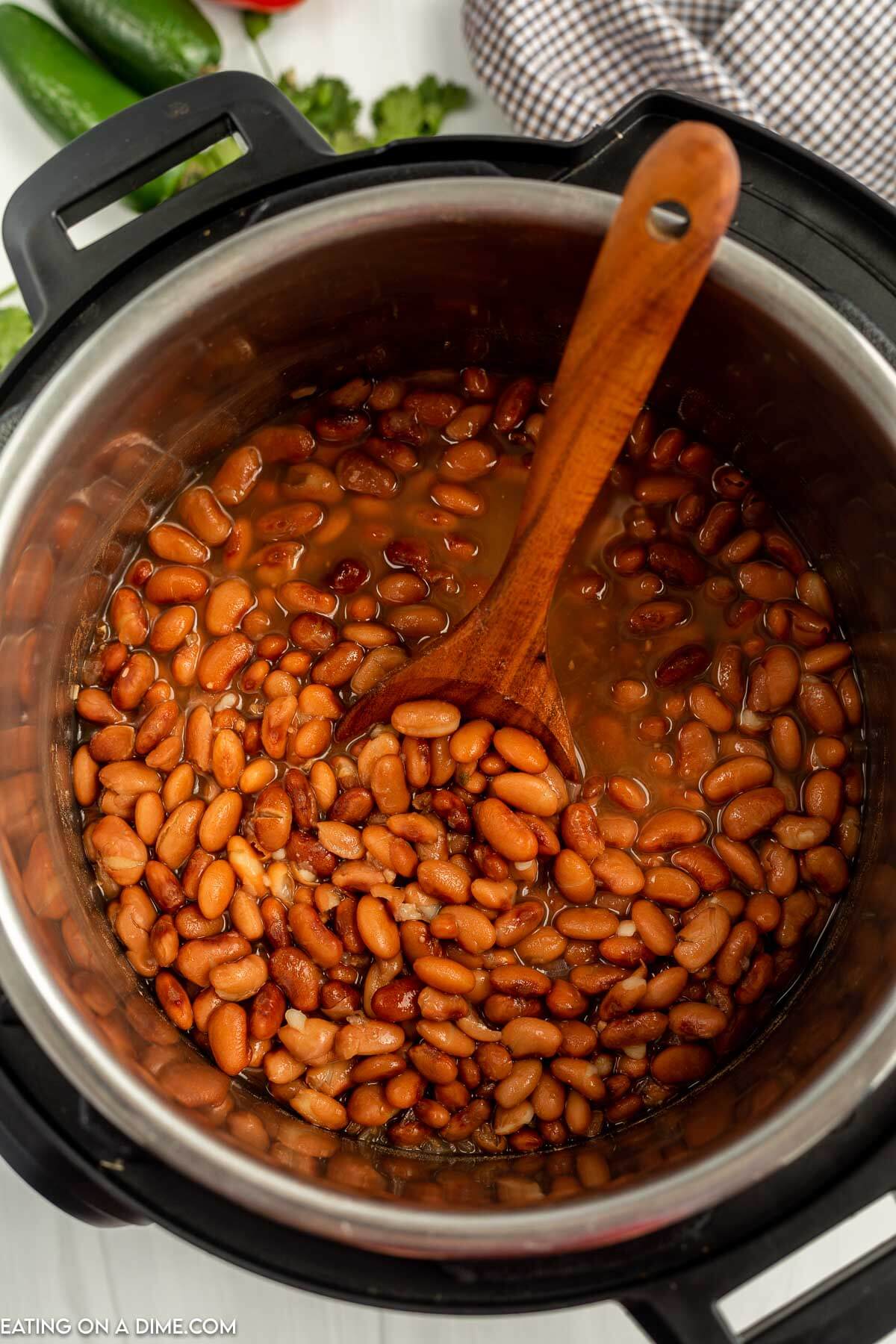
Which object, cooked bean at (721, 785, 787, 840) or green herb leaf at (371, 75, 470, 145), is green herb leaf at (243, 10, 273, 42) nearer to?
green herb leaf at (371, 75, 470, 145)

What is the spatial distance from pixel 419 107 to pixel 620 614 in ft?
1.95

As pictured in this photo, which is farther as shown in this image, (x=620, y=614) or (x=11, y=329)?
(x=11, y=329)

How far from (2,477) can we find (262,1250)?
54 centimetres

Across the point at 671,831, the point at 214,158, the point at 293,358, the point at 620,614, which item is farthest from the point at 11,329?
the point at 671,831

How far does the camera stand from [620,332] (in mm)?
→ 679

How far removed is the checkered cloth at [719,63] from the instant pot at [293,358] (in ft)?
1.15

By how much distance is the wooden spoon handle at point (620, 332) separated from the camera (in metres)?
0.59

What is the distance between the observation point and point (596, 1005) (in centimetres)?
94

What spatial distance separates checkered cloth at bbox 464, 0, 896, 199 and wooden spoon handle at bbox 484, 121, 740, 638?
523 millimetres

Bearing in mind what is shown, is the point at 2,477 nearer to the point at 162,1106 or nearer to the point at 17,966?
the point at 17,966

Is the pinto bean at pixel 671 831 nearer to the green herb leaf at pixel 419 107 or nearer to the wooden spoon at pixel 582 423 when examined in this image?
the wooden spoon at pixel 582 423

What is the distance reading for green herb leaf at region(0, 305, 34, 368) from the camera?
3.76ft

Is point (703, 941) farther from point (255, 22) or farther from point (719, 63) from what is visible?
point (255, 22)

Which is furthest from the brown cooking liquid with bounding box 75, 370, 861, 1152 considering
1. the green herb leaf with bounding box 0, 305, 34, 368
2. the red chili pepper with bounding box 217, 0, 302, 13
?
the red chili pepper with bounding box 217, 0, 302, 13
